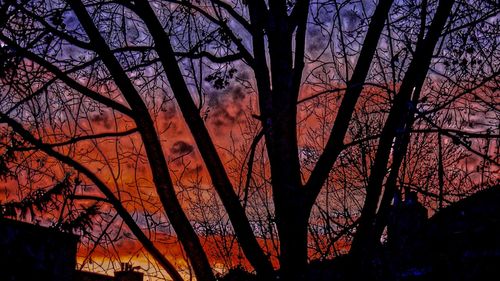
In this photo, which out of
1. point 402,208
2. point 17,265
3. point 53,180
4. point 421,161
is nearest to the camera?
point 17,265

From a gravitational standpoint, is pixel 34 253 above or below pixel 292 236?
below

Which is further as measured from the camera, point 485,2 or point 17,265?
point 485,2

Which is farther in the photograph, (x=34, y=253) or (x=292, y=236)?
(x=292, y=236)

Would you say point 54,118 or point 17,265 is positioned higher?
point 54,118

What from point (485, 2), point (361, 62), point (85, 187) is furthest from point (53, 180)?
point (485, 2)

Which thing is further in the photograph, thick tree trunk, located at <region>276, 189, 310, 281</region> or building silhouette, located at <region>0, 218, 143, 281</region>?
thick tree trunk, located at <region>276, 189, 310, 281</region>

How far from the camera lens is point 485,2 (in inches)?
253

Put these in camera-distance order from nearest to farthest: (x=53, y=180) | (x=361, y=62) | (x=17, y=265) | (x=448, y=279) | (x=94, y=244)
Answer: (x=17, y=265), (x=448, y=279), (x=361, y=62), (x=94, y=244), (x=53, y=180)

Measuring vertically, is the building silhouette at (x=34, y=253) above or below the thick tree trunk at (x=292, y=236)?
below

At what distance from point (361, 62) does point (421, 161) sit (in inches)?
299

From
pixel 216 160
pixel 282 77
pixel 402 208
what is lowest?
pixel 402 208

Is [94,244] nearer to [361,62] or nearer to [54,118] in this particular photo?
[54,118]

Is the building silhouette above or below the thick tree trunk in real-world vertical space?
below

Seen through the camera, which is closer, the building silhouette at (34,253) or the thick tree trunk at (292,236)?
the building silhouette at (34,253)
